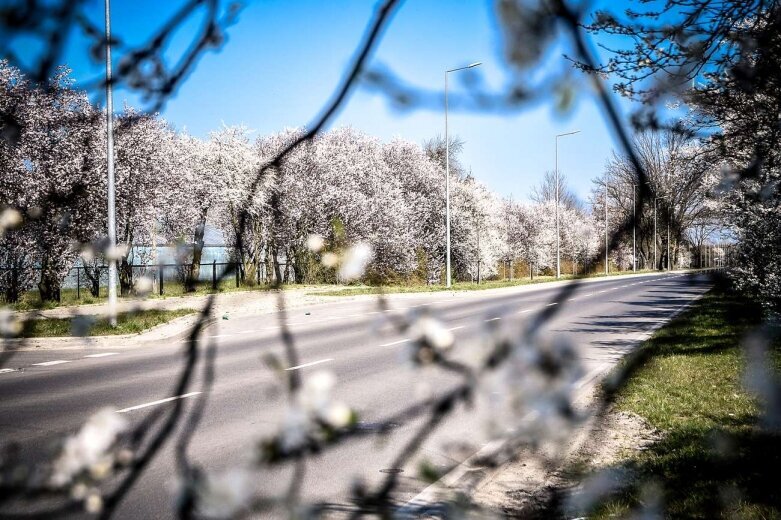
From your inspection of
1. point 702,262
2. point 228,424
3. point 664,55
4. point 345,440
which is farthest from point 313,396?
point 228,424

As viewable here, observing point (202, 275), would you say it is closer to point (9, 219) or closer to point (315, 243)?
point (315, 243)

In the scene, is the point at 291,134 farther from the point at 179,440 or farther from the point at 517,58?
the point at 179,440

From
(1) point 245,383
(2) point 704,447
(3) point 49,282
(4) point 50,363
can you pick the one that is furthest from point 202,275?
(4) point 50,363

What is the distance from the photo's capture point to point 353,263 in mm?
765

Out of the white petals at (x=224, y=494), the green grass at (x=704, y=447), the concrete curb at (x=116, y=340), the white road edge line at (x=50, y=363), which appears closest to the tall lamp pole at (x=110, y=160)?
the white petals at (x=224, y=494)

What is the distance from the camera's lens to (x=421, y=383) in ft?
1.99

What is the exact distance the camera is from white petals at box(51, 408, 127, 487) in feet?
1.97

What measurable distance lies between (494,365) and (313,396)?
20cm

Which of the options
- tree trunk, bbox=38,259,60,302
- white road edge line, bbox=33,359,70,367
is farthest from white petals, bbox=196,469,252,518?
white road edge line, bbox=33,359,70,367

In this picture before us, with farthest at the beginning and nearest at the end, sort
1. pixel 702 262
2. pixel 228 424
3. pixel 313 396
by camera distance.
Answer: pixel 228 424
pixel 702 262
pixel 313 396

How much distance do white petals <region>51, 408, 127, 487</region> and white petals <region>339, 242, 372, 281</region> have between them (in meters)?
0.33

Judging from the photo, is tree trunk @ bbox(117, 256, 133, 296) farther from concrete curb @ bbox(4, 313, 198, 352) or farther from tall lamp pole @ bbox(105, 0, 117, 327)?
concrete curb @ bbox(4, 313, 198, 352)

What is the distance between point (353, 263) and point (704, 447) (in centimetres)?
472

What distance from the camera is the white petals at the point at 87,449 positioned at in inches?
23.6
